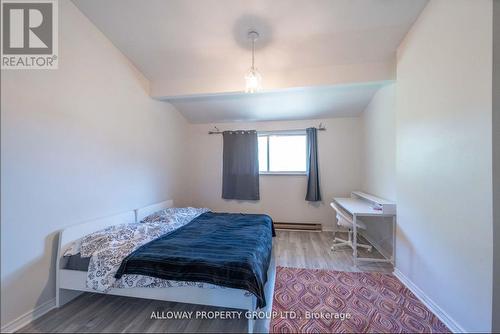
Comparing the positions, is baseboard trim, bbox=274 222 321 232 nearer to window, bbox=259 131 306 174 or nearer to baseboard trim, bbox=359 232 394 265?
baseboard trim, bbox=359 232 394 265

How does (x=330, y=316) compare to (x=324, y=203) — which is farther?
(x=324, y=203)

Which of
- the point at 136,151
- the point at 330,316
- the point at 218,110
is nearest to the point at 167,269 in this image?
the point at 330,316

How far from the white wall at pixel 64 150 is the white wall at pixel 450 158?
3.31 meters

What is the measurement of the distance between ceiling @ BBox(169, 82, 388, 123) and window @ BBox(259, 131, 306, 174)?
0.40 metres

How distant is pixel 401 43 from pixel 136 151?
11.7 feet

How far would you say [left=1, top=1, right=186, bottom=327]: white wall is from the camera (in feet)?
Result: 5.13

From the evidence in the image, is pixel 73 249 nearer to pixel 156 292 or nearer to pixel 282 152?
pixel 156 292

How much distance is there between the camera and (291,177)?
417cm

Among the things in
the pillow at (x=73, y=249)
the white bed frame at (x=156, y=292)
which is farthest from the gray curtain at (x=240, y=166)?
the pillow at (x=73, y=249)

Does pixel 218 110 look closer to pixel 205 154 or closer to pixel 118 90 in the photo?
pixel 205 154

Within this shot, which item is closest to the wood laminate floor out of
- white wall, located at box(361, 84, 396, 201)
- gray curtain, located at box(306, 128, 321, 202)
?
white wall, located at box(361, 84, 396, 201)

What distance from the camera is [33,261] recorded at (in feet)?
5.52

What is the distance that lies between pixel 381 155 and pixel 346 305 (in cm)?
211

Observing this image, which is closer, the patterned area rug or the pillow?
the patterned area rug
